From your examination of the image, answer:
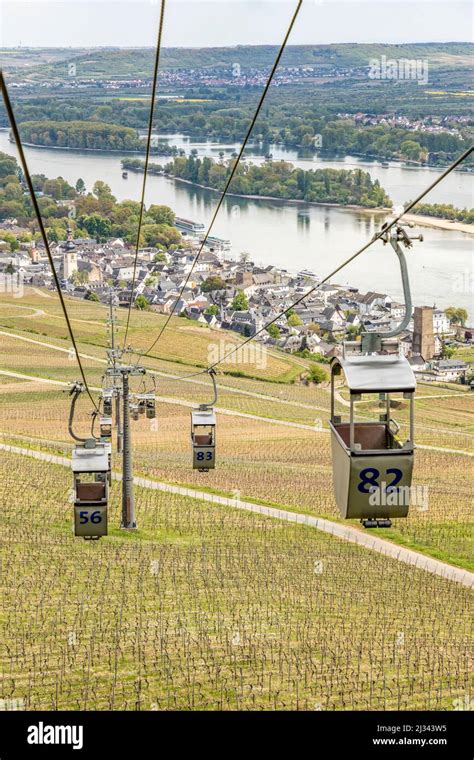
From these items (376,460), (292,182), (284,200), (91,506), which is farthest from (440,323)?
(376,460)

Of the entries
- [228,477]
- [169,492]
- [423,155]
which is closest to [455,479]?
[228,477]

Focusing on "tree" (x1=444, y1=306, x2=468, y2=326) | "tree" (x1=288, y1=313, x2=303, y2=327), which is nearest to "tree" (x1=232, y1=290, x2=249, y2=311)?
"tree" (x1=288, y1=313, x2=303, y2=327)

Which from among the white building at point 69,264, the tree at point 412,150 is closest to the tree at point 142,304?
the white building at point 69,264

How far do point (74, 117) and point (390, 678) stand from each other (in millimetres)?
154586

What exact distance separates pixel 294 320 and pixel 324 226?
31748 millimetres

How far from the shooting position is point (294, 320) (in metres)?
74.4

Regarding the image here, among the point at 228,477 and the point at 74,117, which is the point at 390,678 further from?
the point at 74,117

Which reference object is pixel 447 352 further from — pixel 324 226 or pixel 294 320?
pixel 324 226

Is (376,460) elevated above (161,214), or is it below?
above

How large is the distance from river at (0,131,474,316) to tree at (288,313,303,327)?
22.4 ft

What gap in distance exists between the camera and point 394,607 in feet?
62.8

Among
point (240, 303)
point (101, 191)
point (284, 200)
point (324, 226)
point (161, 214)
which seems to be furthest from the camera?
point (284, 200)

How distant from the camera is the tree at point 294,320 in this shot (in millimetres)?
74062

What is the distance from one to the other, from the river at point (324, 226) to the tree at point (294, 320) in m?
6.84
